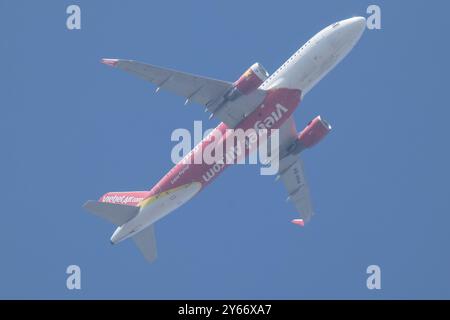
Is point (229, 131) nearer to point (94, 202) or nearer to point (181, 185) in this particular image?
point (181, 185)

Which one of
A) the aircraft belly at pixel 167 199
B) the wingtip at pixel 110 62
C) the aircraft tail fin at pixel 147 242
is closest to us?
the wingtip at pixel 110 62

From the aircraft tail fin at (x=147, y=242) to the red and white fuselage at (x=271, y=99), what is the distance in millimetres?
2525

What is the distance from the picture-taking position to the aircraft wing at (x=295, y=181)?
6396 cm

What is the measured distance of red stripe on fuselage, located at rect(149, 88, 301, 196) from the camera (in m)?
57.2

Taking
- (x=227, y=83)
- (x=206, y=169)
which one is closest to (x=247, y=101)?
(x=227, y=83)

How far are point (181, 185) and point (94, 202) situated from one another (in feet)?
20.3

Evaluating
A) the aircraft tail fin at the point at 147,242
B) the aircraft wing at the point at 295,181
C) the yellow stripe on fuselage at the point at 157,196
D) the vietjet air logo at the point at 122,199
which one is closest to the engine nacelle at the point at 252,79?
the aircraft wing at the point at 295,181

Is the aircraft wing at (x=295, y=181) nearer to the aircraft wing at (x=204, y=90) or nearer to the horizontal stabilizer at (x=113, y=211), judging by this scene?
the aircraft wing at (x=204, y=90)

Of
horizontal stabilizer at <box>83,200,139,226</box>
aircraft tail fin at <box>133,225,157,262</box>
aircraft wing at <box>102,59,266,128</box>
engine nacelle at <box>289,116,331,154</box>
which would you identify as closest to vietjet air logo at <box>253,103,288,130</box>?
aircraft wing at <box>102,59,266,128</box>

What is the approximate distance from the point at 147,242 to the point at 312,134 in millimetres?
14582

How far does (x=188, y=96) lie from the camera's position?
2276 inches

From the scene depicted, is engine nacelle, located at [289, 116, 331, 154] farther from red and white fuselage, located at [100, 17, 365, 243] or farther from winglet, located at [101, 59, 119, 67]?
winglet, located at [101, 59, 119, 67]

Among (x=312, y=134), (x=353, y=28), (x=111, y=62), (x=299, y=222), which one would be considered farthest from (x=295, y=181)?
(x=111, y=62)

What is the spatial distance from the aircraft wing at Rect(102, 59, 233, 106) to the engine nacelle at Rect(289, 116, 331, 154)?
760 centimetres
